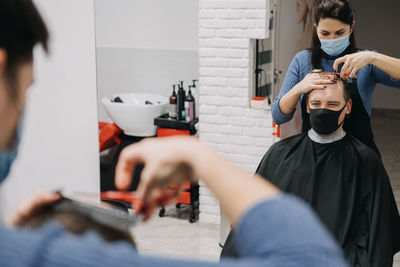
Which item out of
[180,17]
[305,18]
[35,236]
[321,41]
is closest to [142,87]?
[180,17]

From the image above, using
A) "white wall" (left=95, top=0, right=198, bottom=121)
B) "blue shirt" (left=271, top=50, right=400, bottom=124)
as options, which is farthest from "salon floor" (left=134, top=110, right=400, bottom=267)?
"blue shirt" (left=271, top=50, right=400, bottom=124)

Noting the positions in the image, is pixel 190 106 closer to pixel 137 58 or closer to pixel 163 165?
pixel 137 58

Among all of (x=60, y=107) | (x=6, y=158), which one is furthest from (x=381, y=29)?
(x=6, y=158)

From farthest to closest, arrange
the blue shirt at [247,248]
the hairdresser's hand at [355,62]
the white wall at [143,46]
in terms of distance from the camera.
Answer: the white wall at [143,46], the hairdresser's hand at [355,62], the blue shirt at [247,248]

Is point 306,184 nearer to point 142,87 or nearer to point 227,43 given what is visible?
point 227,43

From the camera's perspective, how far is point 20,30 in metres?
0.65

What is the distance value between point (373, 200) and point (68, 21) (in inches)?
63.1

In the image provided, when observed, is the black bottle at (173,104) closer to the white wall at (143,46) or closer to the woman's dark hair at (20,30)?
the white wall at (143,46)

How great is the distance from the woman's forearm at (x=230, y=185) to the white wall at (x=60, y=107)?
84.6 inches

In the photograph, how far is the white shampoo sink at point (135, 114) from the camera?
4078 millimetres

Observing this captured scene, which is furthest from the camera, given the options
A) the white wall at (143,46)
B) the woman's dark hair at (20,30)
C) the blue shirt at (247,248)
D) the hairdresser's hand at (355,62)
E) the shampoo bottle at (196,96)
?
the white wall at (143,46)

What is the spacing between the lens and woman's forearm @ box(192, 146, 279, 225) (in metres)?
0.46

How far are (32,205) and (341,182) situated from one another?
1845mm

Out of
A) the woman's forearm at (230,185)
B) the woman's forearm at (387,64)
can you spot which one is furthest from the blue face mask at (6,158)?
the woman's forearm at (387,64)
